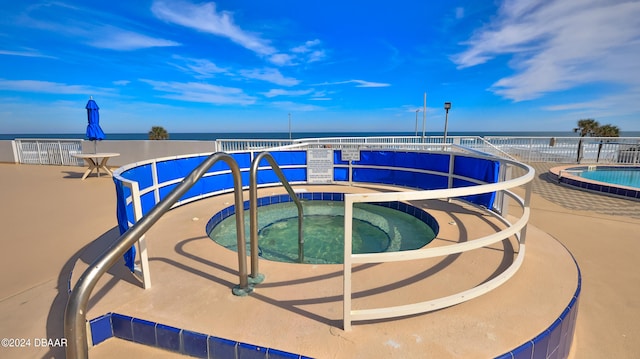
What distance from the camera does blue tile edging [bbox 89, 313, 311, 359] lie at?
1924 millimetres

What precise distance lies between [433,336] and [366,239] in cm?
297

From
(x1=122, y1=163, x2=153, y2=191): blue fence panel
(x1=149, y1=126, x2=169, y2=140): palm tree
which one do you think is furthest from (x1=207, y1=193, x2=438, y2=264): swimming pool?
(x1=149, y1=126, x2=169, y2=140): palm tree

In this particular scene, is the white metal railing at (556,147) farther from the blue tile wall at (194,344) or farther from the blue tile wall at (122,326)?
the blue tile wall at (194,344)

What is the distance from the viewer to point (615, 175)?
32.7 ft

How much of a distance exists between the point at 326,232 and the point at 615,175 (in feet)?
37.2

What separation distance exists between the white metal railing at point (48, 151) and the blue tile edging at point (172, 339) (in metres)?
13.6

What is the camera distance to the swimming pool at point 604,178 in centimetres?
680

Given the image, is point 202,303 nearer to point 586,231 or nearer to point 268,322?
point 268,322

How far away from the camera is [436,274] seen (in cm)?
292

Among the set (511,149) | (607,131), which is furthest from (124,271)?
(607,131)

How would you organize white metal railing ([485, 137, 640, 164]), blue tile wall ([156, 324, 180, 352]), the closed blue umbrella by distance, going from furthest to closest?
1. white metal railing ([485, 137, 640, 164])
2. the closed blue umbrella
3. blue tile wall ([156, 324, 180, 352])

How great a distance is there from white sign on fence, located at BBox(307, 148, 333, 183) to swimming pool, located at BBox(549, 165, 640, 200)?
6782 mm

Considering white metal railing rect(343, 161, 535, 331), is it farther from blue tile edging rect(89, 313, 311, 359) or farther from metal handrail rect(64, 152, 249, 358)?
metal handrail rect(64, 152, 249, 358)

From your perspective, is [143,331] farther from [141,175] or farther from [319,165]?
[319,165]
